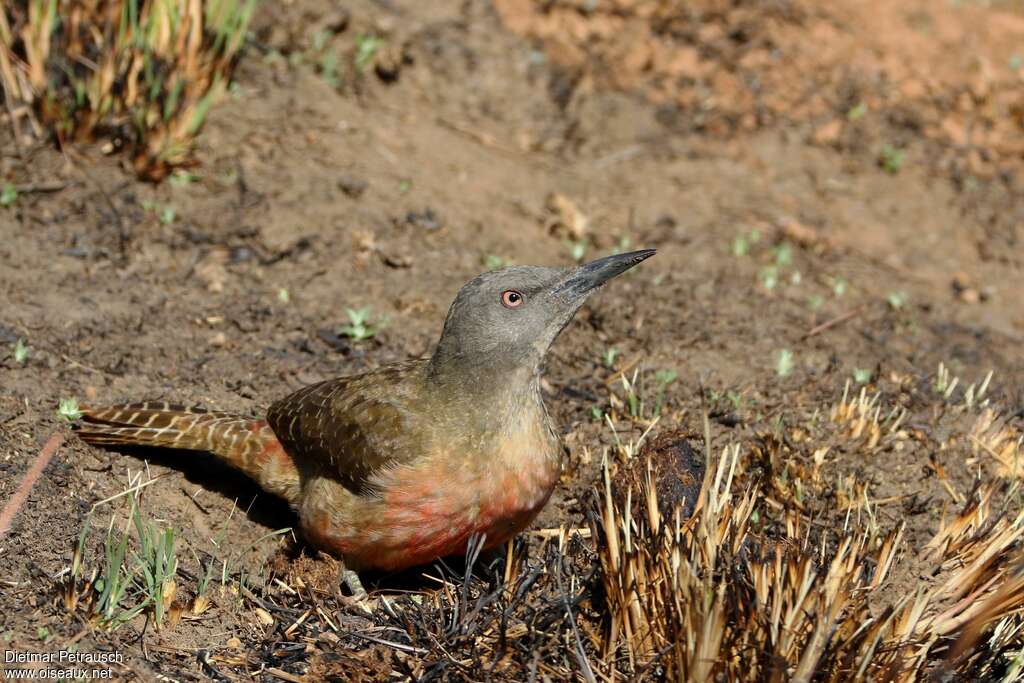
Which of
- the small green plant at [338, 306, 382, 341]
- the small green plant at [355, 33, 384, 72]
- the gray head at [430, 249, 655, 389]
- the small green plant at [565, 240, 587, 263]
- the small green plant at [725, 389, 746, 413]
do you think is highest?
the gray head at [430, 249, 655, 389]

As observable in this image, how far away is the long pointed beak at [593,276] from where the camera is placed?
478 centimetres

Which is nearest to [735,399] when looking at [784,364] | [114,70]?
[784,364]

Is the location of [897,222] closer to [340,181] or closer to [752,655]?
[340,181]

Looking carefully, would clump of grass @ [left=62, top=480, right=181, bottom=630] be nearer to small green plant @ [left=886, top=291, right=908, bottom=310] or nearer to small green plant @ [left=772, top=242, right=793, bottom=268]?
small green plant @ [left=772, top=242, right=793, bottom=268]

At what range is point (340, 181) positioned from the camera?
7566 millimetres

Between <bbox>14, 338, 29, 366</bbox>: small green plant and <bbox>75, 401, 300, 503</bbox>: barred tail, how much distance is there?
571 millimetres

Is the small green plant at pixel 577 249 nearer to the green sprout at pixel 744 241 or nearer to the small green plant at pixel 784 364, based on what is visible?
the green sprout at pixel 744 241

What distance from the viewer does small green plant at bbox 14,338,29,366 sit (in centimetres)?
554

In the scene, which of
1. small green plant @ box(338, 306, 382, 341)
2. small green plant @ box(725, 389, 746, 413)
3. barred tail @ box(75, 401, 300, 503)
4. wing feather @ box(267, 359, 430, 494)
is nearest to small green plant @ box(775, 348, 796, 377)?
small green plant @ box(725, 389, 746, 413)

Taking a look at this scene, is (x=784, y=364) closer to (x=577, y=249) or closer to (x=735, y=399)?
(x=735, y=399)

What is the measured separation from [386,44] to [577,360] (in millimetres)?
3736

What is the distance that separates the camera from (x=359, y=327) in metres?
6.37

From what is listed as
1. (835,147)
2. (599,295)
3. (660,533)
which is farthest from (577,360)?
(835,147)

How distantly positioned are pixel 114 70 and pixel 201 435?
3117mm
